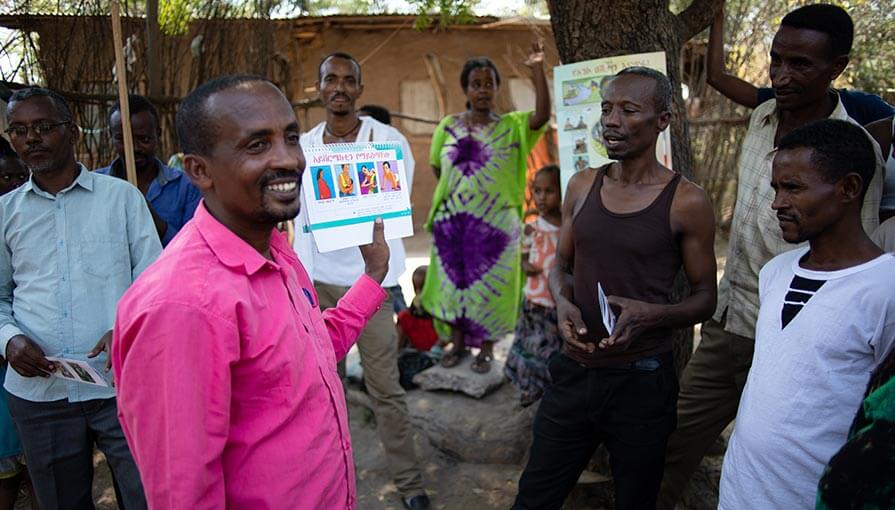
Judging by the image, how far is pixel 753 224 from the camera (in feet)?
9.09

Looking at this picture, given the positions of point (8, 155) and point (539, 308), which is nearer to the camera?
point (8, 155)

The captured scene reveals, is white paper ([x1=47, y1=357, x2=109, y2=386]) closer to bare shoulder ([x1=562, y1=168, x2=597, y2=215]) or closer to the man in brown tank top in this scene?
the man in brown tank top

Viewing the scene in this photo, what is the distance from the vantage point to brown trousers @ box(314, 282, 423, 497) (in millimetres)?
3713

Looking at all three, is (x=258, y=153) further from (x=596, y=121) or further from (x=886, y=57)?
(x=886, y=57)

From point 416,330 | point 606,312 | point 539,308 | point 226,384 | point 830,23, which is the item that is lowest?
point 416,330

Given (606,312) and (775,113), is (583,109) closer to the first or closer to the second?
(775,113)

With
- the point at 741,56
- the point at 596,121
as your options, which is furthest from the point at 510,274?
the point at 741,56

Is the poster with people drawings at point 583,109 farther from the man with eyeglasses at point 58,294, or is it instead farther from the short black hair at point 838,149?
the man with eyeglasses at point 58,294

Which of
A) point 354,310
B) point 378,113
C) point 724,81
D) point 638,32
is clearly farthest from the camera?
point 378,113

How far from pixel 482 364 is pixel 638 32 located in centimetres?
257

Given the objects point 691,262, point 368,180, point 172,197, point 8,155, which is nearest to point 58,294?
point 172,197

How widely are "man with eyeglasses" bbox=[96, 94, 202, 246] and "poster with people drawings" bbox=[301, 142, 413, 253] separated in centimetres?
126

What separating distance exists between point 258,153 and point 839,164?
64.3 inches

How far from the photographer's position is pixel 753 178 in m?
2.79
